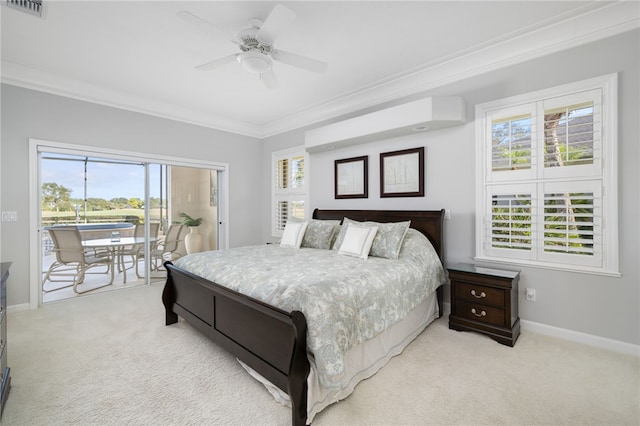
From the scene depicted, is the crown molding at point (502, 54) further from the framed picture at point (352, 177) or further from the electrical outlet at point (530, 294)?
the electrical outlet at point (530, 294)

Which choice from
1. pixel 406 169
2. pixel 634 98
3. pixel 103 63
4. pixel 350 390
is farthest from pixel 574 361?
pixel 103 63

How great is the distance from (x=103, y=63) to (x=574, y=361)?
5.47 m

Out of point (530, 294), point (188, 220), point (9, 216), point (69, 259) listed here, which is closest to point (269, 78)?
point (188, 220)

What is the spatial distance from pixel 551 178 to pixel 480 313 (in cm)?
146

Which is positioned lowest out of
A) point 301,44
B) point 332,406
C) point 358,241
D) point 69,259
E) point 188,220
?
point 332,406

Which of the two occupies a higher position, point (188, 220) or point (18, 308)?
point (188, 220)

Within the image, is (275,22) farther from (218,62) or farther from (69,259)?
(69,259)

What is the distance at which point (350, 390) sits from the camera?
1.93 metres

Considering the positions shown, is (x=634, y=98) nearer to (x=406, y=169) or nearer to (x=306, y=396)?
(x=406, y=169)

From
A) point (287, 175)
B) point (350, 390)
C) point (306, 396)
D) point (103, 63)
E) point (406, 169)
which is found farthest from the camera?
point (287, 175)

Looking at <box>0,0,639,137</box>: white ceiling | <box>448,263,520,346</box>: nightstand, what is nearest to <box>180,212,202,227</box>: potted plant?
<box>0,0,639,137</box>: white ceiling

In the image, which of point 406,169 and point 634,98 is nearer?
point 634,98

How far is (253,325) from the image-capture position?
6.49 feet

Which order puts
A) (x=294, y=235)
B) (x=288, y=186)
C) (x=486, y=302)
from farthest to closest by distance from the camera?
(x=288, y=186), (x=294, y=235), (x=486, y=302)
